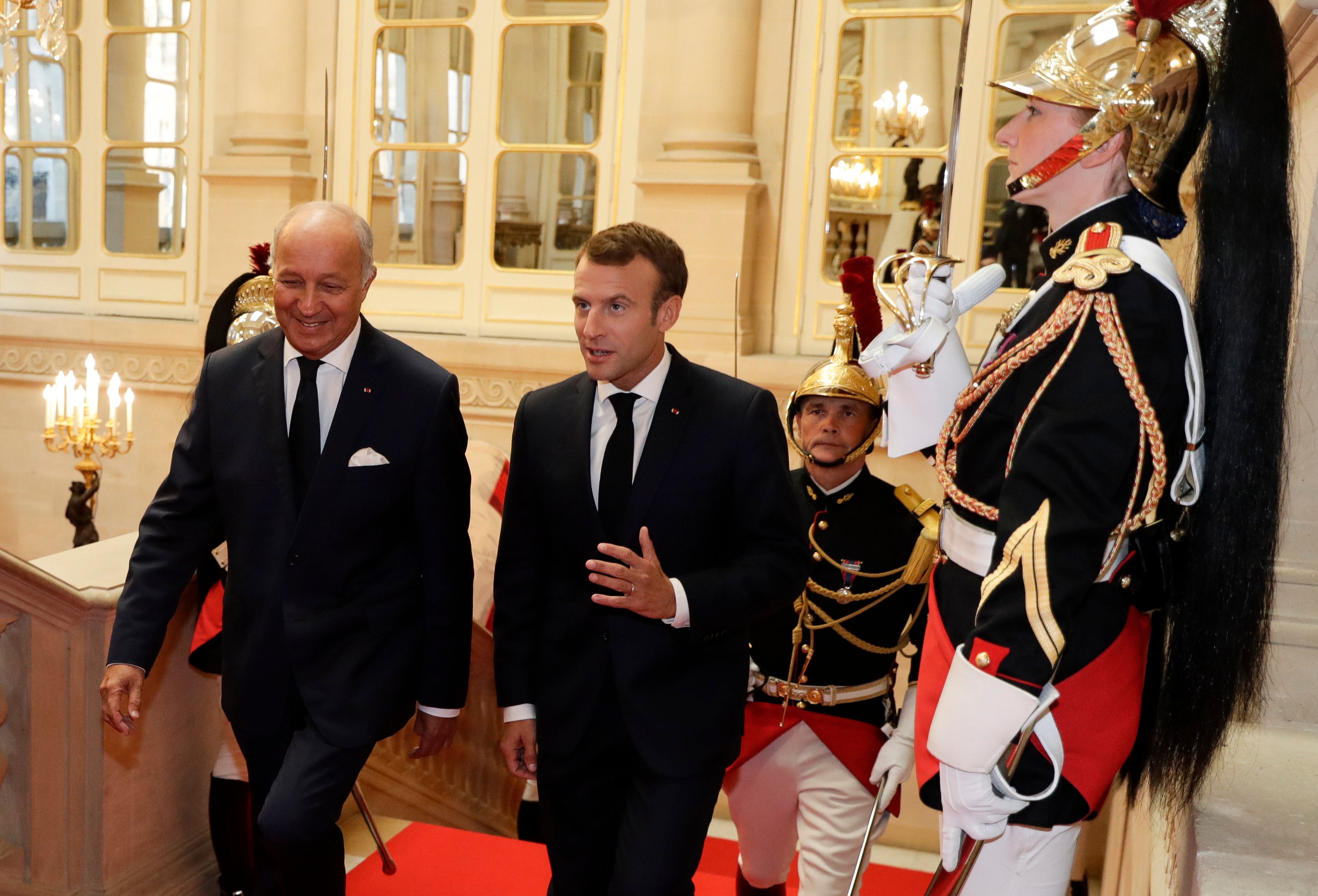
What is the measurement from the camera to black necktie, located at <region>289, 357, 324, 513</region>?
220cm

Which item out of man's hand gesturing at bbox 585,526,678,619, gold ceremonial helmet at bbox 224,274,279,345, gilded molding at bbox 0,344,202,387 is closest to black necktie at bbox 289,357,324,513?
man's hand gesturing at bbox 585,526,678,619

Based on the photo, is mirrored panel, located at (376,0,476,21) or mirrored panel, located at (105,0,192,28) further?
mirrored panel, located at (105,0,192,28)

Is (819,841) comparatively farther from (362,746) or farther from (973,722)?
(973,722)

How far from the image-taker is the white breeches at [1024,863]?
1.71m

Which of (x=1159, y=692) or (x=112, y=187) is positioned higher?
(x=112, y=187)

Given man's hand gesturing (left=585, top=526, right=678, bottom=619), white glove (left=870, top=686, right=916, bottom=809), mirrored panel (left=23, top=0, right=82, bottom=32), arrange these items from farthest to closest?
mirrored panel (left=23, top=0, right=82, bottom=32) < white glove (left=870, top=686, right=916, bottom=809) < man's hand gesturing (left=585, top=526, right=678, bottom=619)

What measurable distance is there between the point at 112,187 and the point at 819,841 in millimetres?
5608

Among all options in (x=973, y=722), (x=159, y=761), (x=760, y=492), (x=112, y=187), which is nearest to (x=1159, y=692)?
(x=973, y=722)

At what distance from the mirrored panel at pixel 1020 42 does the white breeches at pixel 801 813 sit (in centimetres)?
331

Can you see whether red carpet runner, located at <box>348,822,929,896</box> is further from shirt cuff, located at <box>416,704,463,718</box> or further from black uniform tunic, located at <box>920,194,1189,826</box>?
black uniform tunic, located at <box>920,194,1189,826</box>

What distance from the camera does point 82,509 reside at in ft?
15.7

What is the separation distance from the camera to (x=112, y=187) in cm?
651

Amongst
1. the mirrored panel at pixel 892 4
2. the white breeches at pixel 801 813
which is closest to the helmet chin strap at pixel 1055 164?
the white breeches at pixel 801 813

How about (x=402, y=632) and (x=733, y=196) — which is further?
(x=733, y=196)
